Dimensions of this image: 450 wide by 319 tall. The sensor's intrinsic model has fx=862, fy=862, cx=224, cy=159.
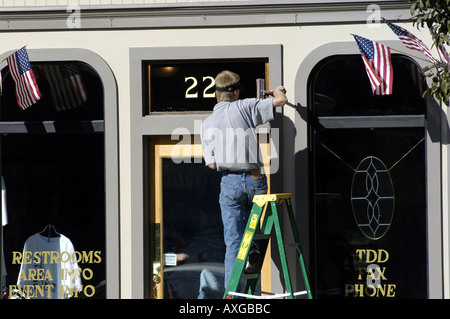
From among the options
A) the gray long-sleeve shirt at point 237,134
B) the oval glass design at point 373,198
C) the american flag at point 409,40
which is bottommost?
the oval glass design at point 373,198

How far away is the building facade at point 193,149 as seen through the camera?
28.7 feet

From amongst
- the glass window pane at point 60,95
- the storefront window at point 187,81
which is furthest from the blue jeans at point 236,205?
the glass window pane at point 60,95

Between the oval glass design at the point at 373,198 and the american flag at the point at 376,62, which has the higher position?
the american flag at the point at 376,62

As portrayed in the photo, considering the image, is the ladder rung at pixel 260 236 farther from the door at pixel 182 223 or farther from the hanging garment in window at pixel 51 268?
the hanging garment in window at pixel 51 268

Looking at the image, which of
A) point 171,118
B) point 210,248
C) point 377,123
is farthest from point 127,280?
point 377,123

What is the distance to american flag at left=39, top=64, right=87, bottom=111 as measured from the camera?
9.19 m

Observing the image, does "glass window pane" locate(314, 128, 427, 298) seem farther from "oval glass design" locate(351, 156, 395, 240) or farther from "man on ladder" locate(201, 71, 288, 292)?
"man on ladder" locate(201, 71, 288, 292)

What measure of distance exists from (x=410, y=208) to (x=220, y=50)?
252 cm

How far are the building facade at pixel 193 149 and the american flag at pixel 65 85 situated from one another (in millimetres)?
15

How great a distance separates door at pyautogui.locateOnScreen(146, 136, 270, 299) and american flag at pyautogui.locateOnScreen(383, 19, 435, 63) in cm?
231

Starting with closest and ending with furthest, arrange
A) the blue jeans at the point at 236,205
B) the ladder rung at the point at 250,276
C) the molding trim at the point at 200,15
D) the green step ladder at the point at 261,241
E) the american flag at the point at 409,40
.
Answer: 1. the green step ladder at the point at 261,241
2. the ladder rung at the point at 250,276
3. the american flag at the point at 409,40
4. the blue jeans at the point at 236,205
5. the molding trim at the point at 200,15

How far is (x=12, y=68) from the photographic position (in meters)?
8.84

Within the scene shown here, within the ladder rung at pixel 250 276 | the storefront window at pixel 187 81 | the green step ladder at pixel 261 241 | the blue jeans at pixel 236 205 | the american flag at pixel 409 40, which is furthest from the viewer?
the storefront window at pixel 187 81

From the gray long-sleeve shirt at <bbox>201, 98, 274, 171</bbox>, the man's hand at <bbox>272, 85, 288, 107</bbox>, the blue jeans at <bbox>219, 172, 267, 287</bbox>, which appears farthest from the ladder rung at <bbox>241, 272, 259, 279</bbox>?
the man's hand at <bbox>272, 85, 288, 107</bbox>
